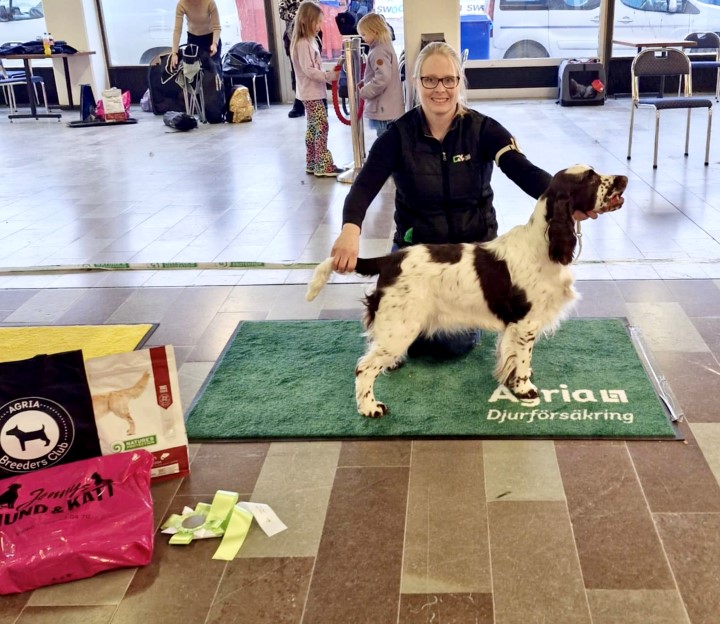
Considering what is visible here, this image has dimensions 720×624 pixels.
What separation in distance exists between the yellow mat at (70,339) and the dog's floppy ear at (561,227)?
6.33 feet

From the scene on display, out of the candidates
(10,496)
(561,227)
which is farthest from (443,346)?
(10,496)

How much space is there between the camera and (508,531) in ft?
6.92

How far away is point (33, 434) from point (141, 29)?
11306mm

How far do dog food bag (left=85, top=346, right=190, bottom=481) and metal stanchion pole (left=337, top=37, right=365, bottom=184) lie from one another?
13.0 feet

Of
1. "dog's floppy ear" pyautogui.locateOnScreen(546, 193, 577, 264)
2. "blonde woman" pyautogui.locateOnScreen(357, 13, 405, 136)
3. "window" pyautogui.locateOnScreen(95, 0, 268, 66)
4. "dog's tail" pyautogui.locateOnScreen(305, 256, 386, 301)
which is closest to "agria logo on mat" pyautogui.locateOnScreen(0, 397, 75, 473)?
"dog's tail" pyautogui.locateOnScreen(305, 256, 386, 301)

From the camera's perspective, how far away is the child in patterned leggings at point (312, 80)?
6.36 m

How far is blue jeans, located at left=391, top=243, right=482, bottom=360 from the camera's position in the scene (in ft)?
10.2

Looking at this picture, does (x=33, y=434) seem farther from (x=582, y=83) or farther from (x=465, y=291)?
(x=582, y=83)

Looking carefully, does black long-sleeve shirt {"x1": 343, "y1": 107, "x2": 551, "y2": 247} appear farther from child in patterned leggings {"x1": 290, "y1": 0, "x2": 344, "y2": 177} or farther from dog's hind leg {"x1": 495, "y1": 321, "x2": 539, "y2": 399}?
child in patterned leggings {"x1": 290, "y1": 0, "x2": 344, "y2": 177}

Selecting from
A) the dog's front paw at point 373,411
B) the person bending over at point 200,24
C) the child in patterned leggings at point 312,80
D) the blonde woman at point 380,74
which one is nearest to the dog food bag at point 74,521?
the dog's front paw at point 373,411

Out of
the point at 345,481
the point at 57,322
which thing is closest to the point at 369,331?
the point at 345,481

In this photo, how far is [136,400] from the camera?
91.4 inches

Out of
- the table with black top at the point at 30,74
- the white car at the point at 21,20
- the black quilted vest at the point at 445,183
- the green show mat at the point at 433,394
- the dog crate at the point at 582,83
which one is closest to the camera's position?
the green show mat at the point at 433,394

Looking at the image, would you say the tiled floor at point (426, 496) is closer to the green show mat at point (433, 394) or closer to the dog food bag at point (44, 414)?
the green show mat at point (433, 394)
